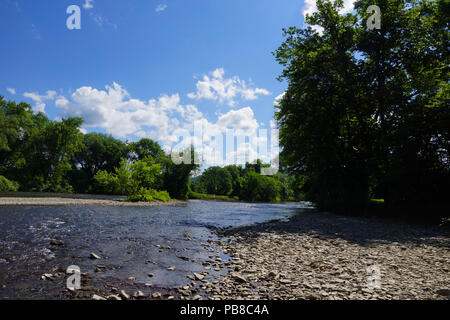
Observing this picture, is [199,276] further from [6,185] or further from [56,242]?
[6,185]

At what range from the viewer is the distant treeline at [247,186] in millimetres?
73438

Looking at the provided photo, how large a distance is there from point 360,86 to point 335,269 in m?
17.6

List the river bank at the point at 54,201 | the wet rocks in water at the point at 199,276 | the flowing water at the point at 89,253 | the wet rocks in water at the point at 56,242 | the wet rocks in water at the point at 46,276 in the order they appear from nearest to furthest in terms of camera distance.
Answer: the flowing water at the point at 89,253
the wet rocks in water at the point at 46,276
the wet rocks in water at the point at 199,276
the wet rocks in water at the point at 56,242
the river bank at the point at 54,201

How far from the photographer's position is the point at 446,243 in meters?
7.86

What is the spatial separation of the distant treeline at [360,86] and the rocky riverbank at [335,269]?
952 cm

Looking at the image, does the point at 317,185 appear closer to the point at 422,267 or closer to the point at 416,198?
the point at 416,198

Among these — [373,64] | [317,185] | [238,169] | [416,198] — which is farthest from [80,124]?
[238,169]

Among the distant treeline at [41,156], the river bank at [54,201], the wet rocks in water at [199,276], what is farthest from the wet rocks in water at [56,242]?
the distant treeline at [41,156]

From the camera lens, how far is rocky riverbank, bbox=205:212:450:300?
3926mm

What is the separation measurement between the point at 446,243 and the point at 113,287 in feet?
33.9

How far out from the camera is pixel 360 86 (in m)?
18.2

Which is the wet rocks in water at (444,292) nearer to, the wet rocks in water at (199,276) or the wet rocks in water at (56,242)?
the wet rocks in water at (199,276)

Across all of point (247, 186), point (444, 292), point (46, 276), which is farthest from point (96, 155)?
point (444, 292)

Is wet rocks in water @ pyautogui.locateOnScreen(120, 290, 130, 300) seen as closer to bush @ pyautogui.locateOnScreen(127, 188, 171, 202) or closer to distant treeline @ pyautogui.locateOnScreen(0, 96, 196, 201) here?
bush @ pyautogui.locateOnScreen(127, 188, 171, 202)
